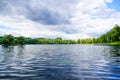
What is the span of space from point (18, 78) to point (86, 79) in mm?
6580

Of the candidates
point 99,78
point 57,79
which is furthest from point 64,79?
point 99,78

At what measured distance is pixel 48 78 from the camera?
19859mm

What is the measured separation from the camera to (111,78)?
20.1 meters

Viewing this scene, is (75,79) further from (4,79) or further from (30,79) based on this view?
(4,79)

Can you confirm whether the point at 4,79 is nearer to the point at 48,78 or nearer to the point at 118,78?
the point at 48,78

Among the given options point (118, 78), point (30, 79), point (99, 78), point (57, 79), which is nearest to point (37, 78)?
point (30, 79)

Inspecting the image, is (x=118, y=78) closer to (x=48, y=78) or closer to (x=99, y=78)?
(x=99, y=78)

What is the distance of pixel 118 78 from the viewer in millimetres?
20078

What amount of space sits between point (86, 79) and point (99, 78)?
4.75 feet

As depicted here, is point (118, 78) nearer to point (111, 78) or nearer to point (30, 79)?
point (111, 78)

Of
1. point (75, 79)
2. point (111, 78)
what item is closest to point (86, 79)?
point (75, 79)

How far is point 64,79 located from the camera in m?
19.2

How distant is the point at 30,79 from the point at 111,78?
311 inches

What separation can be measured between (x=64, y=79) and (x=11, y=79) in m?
5.03
